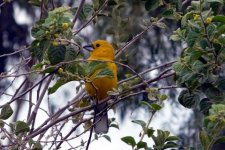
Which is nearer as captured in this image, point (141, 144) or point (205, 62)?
point (205, 62)

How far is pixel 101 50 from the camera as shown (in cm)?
514

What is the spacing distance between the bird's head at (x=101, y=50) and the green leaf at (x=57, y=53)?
2014 mm

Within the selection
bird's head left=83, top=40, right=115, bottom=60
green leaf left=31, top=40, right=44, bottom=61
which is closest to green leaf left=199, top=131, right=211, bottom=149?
green leaf left=31, top=40, right=44, bottom=61

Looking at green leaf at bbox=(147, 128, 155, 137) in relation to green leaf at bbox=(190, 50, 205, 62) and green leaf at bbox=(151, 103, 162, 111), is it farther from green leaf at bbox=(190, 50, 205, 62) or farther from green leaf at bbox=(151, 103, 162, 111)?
green leaf at bbox=(190, 50, 205, 62)

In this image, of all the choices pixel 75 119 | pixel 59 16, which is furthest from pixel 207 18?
pixel 75 119

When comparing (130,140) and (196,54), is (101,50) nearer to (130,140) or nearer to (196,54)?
(130,140)

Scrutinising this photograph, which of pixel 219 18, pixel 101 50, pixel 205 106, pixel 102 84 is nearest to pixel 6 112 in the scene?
pixel 205 106

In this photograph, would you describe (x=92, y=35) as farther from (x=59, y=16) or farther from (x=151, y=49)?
(x=59, y=16)

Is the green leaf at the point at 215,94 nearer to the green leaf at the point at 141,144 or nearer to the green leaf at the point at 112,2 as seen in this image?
the green leaf at the point at 141,144

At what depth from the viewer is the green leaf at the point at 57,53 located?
2.92 metres

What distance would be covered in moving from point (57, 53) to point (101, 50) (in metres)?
2.23

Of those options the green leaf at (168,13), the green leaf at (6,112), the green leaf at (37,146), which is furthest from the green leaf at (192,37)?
the green leaf at (6,112)

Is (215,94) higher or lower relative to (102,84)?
lower

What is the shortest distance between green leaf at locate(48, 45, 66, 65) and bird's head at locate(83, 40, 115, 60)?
2014mm
